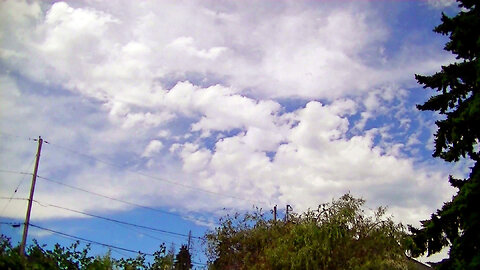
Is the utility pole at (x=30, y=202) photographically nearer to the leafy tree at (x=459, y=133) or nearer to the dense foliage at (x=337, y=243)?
the dense foliage at (x=337, y=243)

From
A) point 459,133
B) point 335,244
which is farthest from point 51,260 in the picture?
point 335,244

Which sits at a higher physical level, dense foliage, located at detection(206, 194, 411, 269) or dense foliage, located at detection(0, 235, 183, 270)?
dense foliage, located at detection(206, 194, 411, 269)

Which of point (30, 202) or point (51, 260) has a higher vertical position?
point (30, 202)

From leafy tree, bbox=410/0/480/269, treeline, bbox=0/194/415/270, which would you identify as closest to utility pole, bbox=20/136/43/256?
treeline, bbox=0/194/415/270

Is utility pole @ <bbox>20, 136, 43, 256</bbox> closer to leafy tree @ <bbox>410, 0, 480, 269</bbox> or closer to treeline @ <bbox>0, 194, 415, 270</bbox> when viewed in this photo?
treeline @ <bbox>0, 194, 415, 270</bbox>

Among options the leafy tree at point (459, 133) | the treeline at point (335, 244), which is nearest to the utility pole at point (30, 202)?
the treeline at point (335, 244)

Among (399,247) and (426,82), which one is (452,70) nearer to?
(426,82)

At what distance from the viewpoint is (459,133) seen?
11750mm

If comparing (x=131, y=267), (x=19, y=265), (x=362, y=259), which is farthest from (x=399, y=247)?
(x=19, y=265)

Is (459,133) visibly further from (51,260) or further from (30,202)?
(30,202)

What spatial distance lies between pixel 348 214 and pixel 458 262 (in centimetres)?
1542

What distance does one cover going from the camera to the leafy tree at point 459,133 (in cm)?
1108

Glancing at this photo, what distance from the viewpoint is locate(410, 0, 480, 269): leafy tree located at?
1108 centimetres

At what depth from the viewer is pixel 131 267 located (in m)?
18.5
